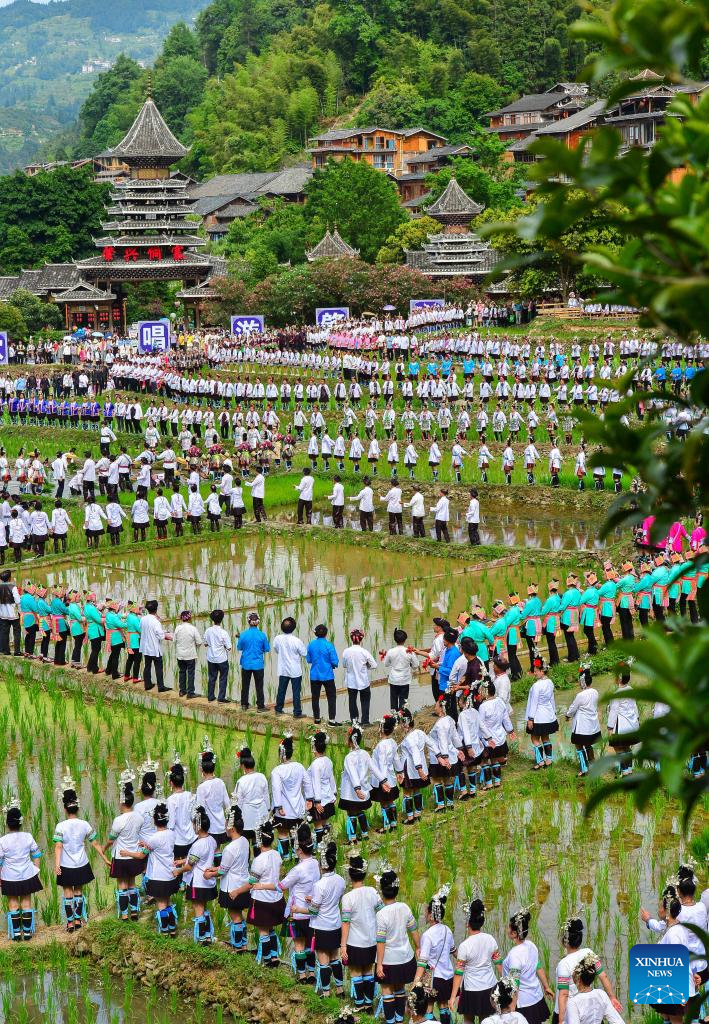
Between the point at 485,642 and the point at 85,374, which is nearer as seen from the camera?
the point at 485,642

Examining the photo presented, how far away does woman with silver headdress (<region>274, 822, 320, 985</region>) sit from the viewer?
10.5m

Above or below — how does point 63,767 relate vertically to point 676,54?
below

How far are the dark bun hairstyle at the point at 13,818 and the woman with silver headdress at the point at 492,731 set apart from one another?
4.73 m

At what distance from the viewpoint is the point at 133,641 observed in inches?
741

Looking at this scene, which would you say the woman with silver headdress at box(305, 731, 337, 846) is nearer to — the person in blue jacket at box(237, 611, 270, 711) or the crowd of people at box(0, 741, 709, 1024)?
the crowd of people at box(0, 741, 709, 1024)

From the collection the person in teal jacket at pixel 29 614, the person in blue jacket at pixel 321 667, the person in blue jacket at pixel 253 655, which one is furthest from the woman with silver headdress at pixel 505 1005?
the person in teal jacket at pixel 29 614

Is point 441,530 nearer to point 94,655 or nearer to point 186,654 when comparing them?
point 94,655

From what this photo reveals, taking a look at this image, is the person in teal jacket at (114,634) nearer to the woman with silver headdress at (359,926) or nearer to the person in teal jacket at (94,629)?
the person in teal jacket at (94,629)

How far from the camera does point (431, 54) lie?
98.4 meters

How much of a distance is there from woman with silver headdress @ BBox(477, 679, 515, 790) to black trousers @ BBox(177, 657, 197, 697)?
462 centimetres

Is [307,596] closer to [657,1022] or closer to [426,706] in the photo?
[426,706]

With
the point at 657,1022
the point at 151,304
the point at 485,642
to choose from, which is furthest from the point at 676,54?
the point at 151,304

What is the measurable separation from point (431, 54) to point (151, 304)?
41435 mm

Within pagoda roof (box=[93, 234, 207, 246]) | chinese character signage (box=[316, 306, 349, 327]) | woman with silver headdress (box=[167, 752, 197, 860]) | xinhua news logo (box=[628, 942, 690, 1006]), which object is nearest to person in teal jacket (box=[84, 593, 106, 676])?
woman with silver headdress (box=[167, 752, 197, 860])
